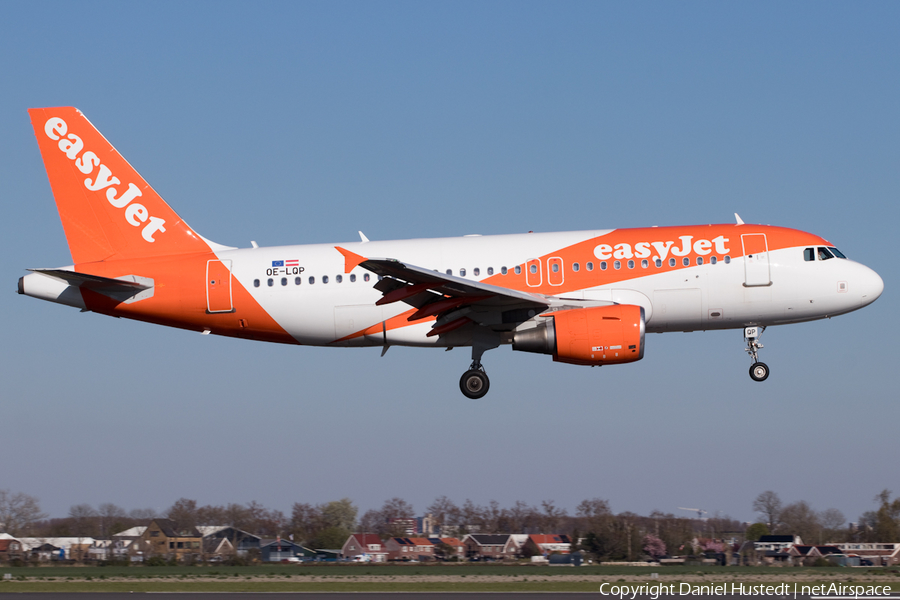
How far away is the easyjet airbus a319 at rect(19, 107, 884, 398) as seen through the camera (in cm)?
2612

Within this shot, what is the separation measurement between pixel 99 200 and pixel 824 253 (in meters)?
22.6

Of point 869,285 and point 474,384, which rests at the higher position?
point 869,285

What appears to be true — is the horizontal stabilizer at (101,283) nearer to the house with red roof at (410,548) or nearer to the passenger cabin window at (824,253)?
the house with red roof at (410,548)

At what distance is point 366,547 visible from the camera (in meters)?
44.0

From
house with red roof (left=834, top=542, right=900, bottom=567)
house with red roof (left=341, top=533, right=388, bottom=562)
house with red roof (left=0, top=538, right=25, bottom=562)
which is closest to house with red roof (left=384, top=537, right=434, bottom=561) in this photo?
house with red roof (left=341, top=533, right=388, bottom=562)

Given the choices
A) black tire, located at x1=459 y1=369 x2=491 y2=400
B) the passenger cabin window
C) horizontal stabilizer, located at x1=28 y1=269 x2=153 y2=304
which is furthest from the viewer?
horizontal stabilizer, located at x1=28 y1=269 x2=153 y2=304

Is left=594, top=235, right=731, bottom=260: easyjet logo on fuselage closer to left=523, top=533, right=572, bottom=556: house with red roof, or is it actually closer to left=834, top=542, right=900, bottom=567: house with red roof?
left=523, top=533, right=572, bottom=556: house with red roof

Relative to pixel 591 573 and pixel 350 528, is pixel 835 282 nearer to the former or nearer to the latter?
pixel 591 573

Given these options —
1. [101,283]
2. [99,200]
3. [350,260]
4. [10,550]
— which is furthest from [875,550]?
[10,550]

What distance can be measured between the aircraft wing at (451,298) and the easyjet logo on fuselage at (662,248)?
2290 mm

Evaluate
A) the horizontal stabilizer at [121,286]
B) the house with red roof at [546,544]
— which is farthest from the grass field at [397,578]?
the house with red roof at [546,544]

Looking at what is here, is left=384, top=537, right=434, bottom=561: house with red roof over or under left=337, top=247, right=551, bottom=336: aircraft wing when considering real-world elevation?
under

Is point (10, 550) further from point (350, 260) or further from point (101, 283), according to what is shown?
point (350, 260)

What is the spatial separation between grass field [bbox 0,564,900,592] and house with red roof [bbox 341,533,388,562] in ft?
29.6
